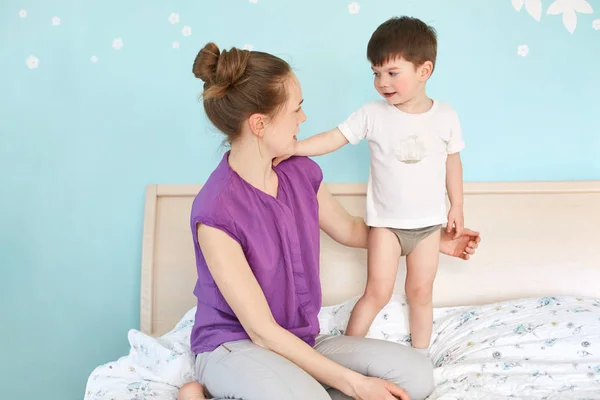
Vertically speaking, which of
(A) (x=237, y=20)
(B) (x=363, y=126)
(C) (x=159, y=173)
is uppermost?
(A) (x=237, y=20)

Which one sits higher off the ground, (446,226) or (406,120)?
(406,120)

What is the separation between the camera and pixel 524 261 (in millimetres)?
2008

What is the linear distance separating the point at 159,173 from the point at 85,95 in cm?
33

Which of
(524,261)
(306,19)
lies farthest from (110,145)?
(524,261)

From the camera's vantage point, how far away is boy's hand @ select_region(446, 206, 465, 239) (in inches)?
69.5

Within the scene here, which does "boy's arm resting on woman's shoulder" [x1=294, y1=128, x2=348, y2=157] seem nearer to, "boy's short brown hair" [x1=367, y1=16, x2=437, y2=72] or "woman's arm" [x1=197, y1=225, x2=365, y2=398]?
"boy's short brown hair" [x1=367, y1=16, x2=437, y2=72]

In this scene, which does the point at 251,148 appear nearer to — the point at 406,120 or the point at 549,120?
the point at 406,120

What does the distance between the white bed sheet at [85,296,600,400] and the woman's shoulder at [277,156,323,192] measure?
403mm

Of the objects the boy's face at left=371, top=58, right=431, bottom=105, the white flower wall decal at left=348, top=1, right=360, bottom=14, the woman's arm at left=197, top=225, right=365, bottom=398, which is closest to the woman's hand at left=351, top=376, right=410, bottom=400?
the woman's arm at left=197, top=225, right=365, bottom=398

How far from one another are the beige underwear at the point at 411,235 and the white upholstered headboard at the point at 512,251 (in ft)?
1.07

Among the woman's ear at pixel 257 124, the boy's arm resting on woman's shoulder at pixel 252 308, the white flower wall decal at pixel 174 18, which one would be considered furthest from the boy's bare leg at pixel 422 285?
the white flower wall decal at pixel 174 18

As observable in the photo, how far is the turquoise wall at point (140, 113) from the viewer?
202 centimetres

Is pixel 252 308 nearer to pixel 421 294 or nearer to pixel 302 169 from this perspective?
pixel 302 169

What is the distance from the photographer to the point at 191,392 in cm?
141
